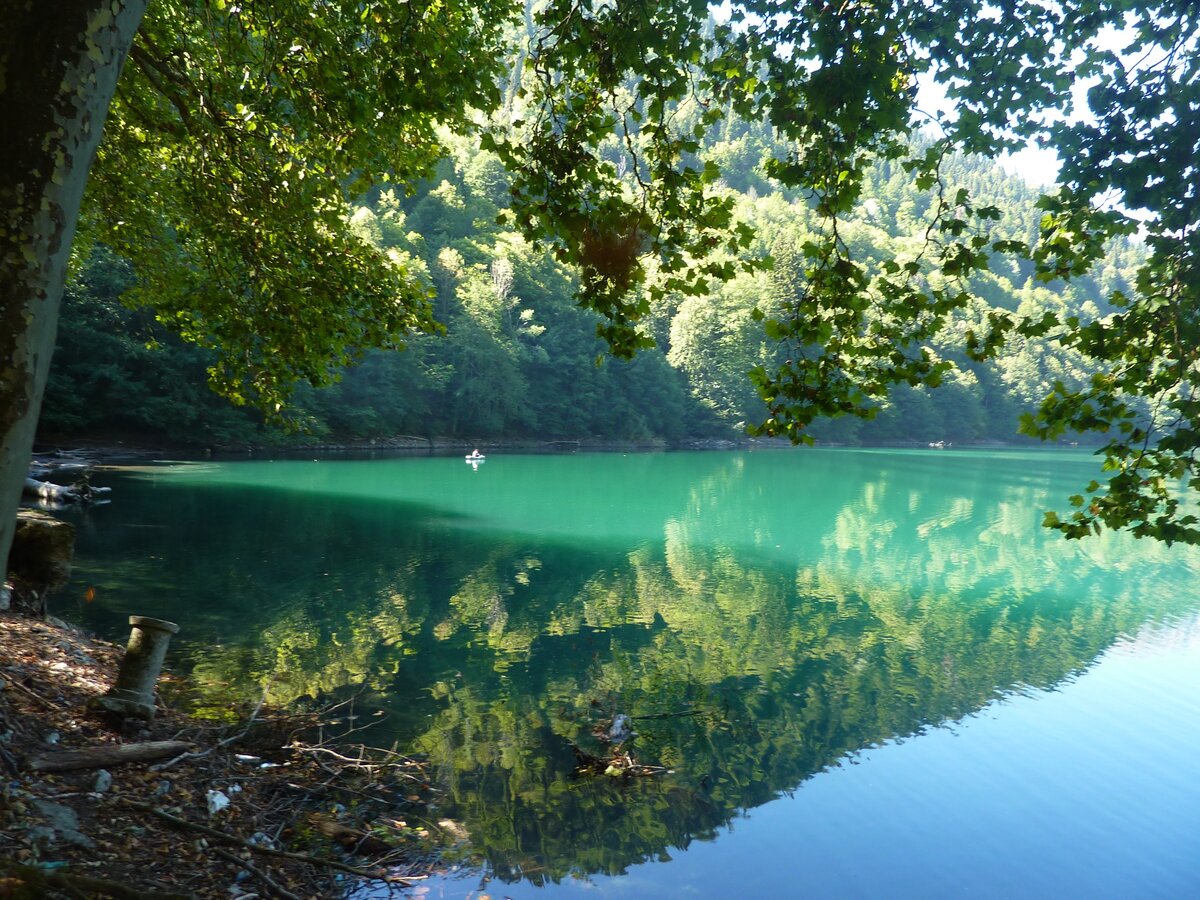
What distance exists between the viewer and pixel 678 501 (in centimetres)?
3731

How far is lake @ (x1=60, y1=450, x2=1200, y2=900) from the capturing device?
8.01 metres

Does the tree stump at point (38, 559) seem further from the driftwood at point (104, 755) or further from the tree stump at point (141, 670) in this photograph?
the driftwood at point (104, 755)

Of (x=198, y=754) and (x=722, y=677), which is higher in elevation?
(x=198, y=754)

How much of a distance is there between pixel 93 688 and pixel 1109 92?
930 cm

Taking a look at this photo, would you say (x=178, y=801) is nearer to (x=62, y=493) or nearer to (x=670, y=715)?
(x=670, y=715)

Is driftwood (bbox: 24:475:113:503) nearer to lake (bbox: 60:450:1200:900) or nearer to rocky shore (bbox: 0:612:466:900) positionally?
lake (bbox: 60:450:1200:900)

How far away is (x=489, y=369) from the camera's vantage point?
6550 centimetres

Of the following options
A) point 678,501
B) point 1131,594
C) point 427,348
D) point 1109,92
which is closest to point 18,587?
point 1109,92

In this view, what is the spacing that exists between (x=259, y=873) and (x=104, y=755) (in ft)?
5.12

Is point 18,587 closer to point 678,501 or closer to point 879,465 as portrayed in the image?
point 678,501

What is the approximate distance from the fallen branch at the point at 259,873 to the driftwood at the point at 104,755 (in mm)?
1122

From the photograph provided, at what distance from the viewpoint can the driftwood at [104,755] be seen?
5.45 metres

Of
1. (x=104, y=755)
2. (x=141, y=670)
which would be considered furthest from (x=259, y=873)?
(x=141, y=670)

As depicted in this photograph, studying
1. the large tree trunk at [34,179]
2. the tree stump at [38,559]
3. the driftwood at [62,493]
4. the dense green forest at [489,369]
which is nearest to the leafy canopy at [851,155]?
the large tree trunk at [34,179]
